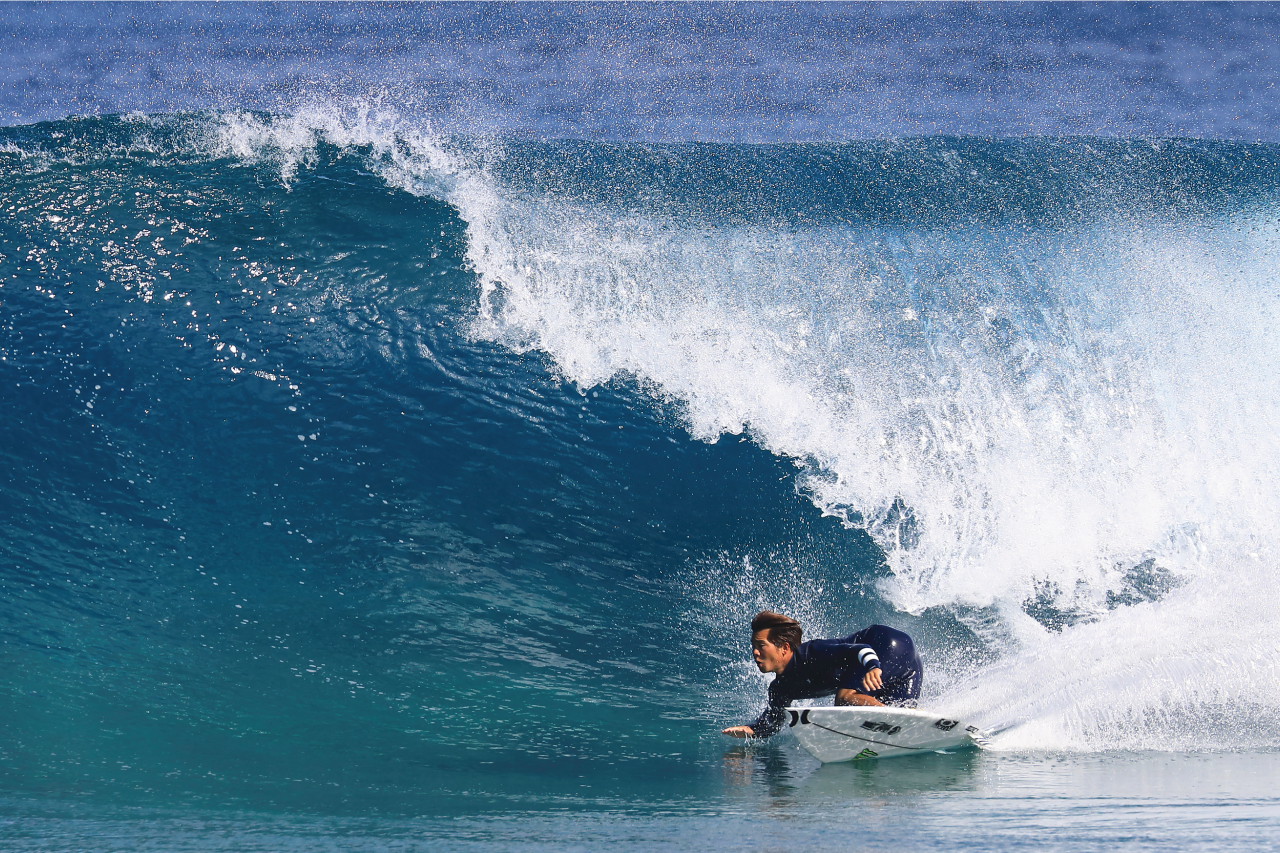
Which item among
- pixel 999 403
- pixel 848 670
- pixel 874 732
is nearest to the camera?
pixel 874 732

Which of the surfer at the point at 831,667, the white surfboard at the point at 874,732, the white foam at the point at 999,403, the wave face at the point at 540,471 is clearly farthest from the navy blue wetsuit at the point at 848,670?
the white foam at the point at 999,403

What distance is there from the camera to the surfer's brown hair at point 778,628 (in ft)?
13.0

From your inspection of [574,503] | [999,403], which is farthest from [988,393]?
[574,503]

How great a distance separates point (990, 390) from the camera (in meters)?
7.31

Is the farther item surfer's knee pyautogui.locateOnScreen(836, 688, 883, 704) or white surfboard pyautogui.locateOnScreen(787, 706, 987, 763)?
surfer's knee pyautogui.locateOnScreen(836, 688, 883, 704)

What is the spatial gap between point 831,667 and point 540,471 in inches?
110

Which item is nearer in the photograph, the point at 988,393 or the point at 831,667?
the point at 831,667

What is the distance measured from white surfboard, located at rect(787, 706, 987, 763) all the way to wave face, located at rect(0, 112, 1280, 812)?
0.26 meters

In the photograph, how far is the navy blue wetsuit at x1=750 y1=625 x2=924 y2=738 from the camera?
3941 millimetres

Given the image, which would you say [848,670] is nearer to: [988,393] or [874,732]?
[874,732]

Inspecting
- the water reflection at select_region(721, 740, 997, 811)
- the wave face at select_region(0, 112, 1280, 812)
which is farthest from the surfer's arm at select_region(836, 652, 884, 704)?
the wave face at select_region(0, 112, 1280, 812)

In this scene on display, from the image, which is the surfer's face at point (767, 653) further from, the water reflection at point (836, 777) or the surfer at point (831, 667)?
the water reflection at point (836, 777)

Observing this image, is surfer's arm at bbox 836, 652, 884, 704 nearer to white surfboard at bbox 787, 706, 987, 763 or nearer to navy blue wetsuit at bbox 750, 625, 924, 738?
navy blue wetsuit at bbox 750, 625, 924, 738

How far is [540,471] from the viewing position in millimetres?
6270
